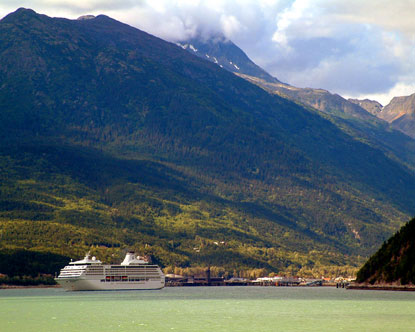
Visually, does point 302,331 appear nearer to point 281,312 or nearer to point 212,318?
point 212,318

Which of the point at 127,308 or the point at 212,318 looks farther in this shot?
the point at 127,308

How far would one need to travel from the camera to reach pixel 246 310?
606 ft

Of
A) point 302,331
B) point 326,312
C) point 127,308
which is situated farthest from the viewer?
point 127,308

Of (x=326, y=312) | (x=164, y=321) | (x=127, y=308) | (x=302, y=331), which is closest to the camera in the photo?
(x=302, y=331)

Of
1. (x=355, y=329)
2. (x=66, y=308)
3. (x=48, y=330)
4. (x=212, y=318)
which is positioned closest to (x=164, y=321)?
(x=212, y=318)

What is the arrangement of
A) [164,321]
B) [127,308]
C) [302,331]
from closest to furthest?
[302,331]
[164,321]
[127,308]

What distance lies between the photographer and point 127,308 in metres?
194

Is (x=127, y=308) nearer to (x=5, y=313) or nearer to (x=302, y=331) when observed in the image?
(x=5, y=313)

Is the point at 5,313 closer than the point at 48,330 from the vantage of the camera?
No

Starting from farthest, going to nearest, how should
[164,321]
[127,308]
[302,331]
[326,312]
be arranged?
[127,308] < [326,312] < [164,321] < [302,331]

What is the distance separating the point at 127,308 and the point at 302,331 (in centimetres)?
7237

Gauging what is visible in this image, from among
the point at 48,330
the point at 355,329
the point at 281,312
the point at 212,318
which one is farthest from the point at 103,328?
the point at 281,312

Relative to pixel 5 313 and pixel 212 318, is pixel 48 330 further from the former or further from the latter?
pixel 5 313

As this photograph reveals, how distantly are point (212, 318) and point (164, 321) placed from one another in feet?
34.7
